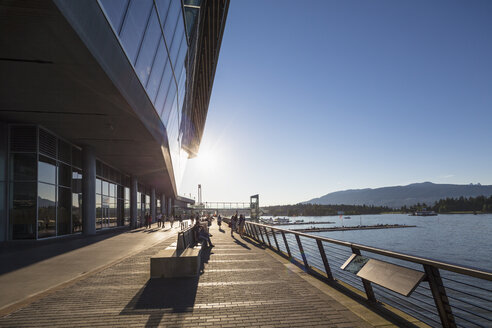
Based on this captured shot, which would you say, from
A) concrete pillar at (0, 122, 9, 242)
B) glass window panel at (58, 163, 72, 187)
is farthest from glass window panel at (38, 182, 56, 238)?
concrete pillar at (0, 122, 9, 242)

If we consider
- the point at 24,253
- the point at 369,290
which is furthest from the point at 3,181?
the point at 369,290

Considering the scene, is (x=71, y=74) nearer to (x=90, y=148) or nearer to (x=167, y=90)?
(x=167, y=90)

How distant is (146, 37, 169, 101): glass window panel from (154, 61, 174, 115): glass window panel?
0.55 metres

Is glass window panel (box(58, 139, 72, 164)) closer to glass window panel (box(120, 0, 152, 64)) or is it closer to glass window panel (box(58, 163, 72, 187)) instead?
glass window panel (box(58, 163, 72, 187))

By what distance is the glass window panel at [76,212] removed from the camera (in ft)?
61.8

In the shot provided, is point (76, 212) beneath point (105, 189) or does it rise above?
beneath

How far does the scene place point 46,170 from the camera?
16094 millimetres

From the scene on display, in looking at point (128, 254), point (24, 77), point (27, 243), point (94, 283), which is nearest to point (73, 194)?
point (27, 243)

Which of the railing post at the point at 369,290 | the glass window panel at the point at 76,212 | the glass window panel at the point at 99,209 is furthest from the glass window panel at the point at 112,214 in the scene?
the railing post at the point at 369,290

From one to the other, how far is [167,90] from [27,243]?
927 cm

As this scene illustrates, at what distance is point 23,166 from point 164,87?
7267 millimetres

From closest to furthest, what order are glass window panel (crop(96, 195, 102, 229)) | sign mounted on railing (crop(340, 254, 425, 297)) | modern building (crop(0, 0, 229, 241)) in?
sign mounted on railing (crop(340, 254, 425, 297))
modern building (crop(0, 0, 229, 241))
glass window panel (crop(96, 195, 102, 229))

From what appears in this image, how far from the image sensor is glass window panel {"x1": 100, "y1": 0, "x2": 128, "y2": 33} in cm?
791

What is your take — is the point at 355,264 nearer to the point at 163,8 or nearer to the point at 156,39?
the point at 156,39
